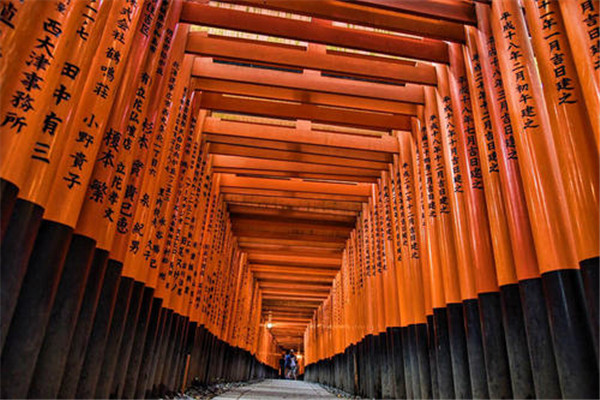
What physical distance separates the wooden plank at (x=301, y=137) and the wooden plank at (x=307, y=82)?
4.60ft

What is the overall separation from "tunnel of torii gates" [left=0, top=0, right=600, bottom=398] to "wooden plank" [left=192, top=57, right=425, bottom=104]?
0.11 feet

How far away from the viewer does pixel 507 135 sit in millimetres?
Result: 3736

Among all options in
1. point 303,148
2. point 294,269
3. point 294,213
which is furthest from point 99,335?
point 294,269

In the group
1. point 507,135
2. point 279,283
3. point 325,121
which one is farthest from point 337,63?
point 279,283

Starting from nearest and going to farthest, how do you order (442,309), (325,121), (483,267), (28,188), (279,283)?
(28,188)
(483,267)
(442,309)
(325,121)
(279,283)

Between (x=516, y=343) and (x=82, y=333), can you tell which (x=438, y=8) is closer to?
(x=516, y=343)

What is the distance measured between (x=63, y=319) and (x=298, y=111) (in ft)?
16.9

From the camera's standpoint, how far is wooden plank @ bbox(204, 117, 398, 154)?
751 cm

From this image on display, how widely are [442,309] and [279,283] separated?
44.7 ft

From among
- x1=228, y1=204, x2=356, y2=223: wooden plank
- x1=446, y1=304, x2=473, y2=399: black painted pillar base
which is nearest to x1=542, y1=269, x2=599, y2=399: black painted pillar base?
x1=446, y1=304, x2=473, y2=399: black painted pillar base

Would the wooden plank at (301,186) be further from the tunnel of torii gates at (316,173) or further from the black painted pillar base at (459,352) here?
the black painted pillar base at (459,352)

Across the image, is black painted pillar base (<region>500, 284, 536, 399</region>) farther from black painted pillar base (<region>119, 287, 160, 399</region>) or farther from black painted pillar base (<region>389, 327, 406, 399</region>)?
black painted pillar base (<region>119, 287, 160, 399</region>)

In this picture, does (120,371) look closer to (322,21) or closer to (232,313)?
(322,21)

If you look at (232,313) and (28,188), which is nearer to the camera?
(28,188)
